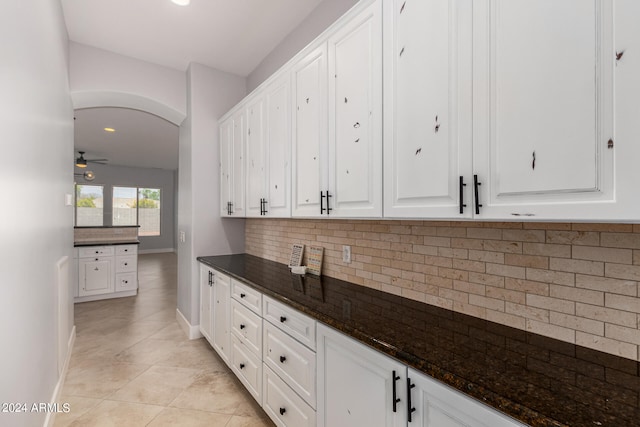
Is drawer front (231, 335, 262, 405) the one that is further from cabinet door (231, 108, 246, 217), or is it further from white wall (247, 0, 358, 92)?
white wall (247, 0, 358, 92)

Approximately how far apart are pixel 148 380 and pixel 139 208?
9609mm

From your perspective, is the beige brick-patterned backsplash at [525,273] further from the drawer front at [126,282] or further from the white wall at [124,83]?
the drawer front at [126,282]

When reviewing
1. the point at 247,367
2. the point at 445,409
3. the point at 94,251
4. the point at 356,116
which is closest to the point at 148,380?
the point at 247,367

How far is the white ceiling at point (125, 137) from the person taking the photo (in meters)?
5.22

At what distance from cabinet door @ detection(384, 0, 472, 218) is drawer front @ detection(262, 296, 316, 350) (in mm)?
736

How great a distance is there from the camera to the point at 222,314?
288 centimetres

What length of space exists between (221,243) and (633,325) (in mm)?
3450

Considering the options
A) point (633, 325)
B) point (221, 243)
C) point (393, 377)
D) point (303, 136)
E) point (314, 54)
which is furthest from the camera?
point (221, 243)

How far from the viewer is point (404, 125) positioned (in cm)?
140

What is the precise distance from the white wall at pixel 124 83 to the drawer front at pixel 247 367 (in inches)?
106

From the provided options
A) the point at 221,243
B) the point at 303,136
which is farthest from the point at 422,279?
the point at 221,243

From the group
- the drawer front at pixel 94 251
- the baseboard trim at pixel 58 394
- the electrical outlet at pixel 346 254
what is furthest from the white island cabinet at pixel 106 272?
the electrical outlet at pixel 346 254

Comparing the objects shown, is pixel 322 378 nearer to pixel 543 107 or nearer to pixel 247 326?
pixel 247 326

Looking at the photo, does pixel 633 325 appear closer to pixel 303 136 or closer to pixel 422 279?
pixel 422 279
